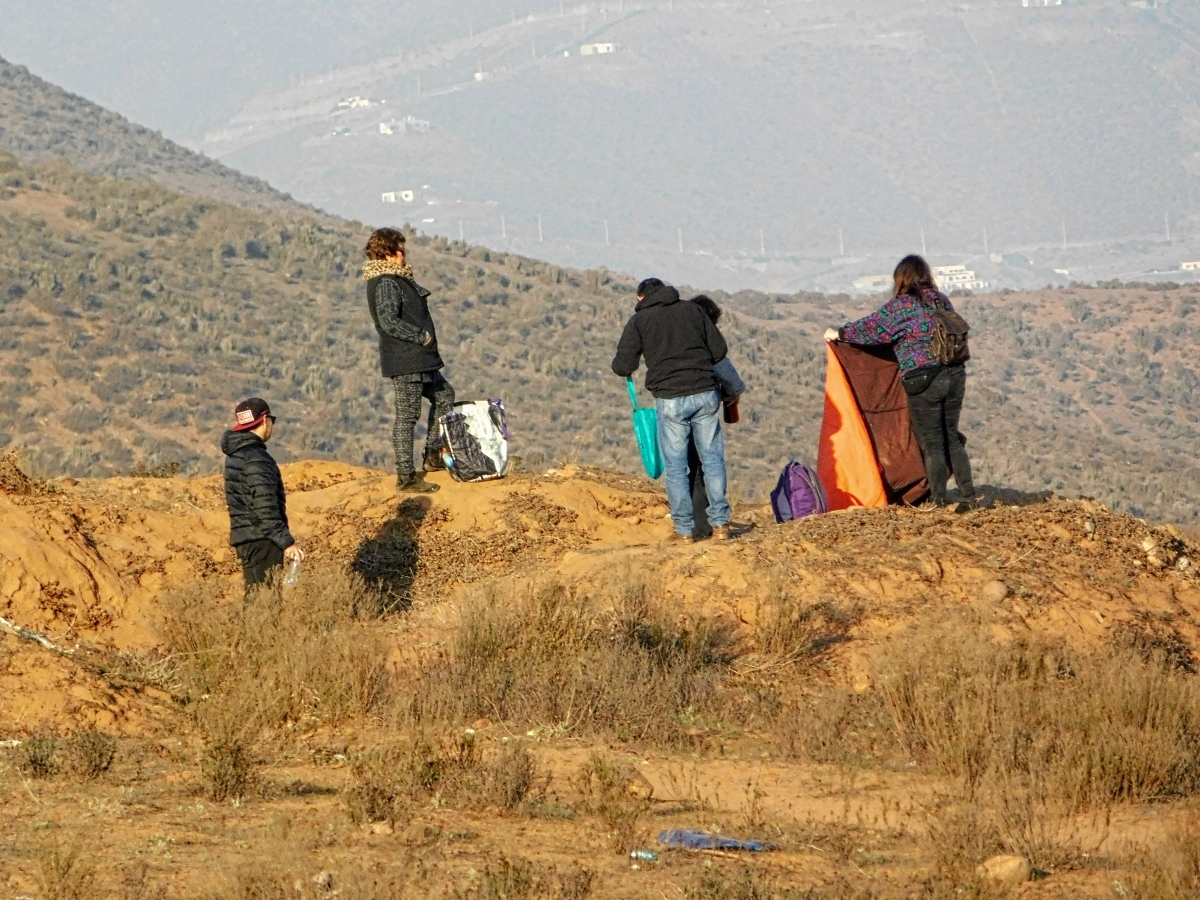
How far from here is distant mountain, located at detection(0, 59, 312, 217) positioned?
67.1 metres

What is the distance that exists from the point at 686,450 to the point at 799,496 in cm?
135

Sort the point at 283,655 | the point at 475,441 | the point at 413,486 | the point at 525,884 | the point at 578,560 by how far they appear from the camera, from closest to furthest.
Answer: the point at 525,884 → the point at 283,655 → the point at 578,560 → the point at 413,486 → the point at 475,441

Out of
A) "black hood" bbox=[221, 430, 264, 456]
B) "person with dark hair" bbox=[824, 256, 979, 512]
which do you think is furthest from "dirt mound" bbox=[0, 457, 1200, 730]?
"black hood" bbox=[221, 430, 264, 456]

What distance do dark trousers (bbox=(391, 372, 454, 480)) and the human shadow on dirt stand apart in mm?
281

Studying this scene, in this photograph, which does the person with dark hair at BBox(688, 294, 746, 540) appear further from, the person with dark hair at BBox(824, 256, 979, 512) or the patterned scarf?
the patterned scarf

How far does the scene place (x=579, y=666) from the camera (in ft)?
27.8

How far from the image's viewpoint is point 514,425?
3738 cm

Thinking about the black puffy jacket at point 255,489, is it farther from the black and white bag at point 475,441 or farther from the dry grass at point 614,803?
the black and white bag at point 475,441

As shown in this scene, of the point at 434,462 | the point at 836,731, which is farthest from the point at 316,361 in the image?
the point at 836,731

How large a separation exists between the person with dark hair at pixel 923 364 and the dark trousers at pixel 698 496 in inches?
45.7

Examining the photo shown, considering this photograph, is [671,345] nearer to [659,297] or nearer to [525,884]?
[659,297]

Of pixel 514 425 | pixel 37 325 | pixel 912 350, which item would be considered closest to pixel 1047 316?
pixel 514 425

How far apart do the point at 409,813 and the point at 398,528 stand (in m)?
5.31

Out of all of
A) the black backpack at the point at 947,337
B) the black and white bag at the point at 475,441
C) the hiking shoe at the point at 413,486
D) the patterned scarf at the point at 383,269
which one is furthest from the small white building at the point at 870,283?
the patterned scarf at the point at 383,269
